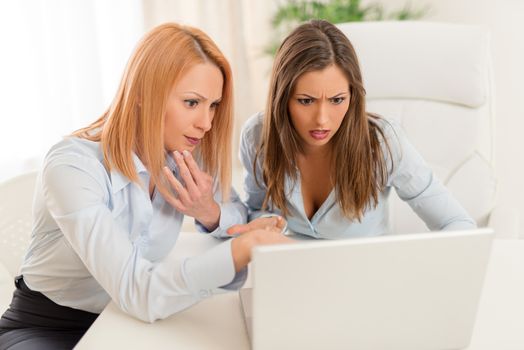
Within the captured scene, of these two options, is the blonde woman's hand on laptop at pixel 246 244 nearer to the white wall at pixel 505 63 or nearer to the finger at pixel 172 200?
the finger at pixel 172 200

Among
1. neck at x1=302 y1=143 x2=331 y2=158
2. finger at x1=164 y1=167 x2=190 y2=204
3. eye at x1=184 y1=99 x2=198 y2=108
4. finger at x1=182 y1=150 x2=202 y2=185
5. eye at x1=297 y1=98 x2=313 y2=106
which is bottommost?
neck at x1=302 y1=143 x2=331 y2=158

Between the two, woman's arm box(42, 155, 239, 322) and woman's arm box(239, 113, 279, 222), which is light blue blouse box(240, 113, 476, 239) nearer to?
woman's arm box(239, 113, 279, 222)

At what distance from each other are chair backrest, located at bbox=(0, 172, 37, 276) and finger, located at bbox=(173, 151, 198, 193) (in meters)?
0.52

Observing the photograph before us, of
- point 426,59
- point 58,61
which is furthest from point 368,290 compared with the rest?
point 58,61

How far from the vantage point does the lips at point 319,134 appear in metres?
1.29

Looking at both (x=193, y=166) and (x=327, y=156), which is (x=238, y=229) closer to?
(x=193, y=166)

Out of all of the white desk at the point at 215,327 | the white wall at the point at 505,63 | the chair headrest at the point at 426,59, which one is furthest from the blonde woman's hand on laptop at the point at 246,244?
the white wall at the point at 505,63

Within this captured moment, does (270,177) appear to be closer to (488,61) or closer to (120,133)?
(120,133)

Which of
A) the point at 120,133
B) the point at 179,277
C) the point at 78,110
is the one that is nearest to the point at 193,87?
the point at 120,133

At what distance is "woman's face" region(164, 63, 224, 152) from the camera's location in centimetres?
108

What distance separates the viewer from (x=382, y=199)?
4.86ft

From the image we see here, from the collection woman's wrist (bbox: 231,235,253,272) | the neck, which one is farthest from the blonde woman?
the neck

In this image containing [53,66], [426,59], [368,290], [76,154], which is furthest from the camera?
[53,66]

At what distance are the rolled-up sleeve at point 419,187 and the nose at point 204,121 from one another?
0.49 metres
